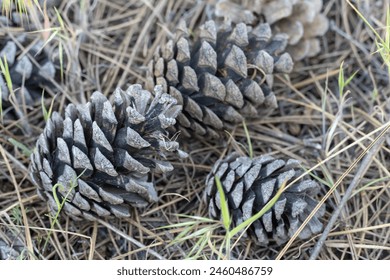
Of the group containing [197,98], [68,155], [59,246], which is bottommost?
[59,246]

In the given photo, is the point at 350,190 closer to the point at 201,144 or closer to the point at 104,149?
the point at 201,144

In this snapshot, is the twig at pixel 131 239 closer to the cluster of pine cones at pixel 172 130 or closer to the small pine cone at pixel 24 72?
the cluster of pine cones at pixel 172 130

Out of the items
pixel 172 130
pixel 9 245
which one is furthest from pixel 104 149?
pixel 9 245

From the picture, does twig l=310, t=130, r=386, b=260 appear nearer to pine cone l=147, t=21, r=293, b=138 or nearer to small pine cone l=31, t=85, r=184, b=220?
pine cone l=147, t=21, r=293, b=138

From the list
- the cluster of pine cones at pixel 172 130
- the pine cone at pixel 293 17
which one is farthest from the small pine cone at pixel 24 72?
the pine cone at pixel 293 17

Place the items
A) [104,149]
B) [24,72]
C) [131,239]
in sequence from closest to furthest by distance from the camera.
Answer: [104,149]
[131,239]
[24,72]
